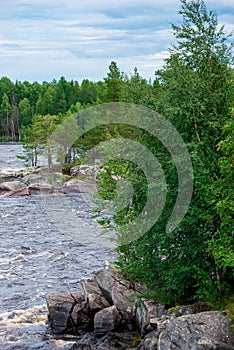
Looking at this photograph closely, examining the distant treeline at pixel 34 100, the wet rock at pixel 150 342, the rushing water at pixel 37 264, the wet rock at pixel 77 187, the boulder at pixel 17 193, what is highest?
the distant treeline at pixel 34 100

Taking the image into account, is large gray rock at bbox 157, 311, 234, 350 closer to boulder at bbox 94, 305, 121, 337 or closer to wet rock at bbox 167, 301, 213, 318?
wet rock at bbox 167, 301, 213, 318

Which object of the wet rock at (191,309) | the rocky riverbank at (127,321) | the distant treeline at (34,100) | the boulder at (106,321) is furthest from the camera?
the distant treeline at (34,100)

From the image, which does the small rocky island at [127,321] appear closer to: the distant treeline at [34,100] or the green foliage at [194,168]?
the green foliage at [194,168]

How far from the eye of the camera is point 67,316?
19.8 metres

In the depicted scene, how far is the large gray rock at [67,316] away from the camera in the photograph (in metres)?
19.7

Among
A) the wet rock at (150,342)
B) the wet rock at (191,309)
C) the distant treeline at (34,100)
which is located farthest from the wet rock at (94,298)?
the distant treeline at (34,100)

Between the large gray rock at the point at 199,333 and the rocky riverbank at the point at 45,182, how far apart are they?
38029 millimetres

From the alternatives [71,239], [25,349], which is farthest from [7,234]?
[25,349]

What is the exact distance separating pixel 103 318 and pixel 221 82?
33.0ft

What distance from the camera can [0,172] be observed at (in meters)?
66.0

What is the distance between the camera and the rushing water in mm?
19825

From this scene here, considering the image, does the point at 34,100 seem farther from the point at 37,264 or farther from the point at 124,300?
the point at 124,300

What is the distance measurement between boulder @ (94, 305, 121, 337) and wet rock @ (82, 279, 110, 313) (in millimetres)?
764

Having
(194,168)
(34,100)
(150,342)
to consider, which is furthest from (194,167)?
(34,100)
